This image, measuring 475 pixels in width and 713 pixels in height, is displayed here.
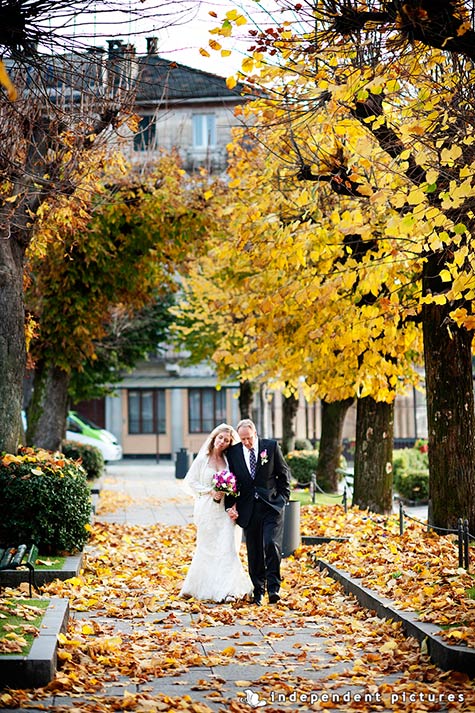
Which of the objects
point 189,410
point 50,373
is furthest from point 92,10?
point 189,410

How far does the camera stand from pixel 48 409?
80.1 feet

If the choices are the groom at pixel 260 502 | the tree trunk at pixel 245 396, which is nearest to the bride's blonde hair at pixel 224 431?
the groom at pixel 260 502

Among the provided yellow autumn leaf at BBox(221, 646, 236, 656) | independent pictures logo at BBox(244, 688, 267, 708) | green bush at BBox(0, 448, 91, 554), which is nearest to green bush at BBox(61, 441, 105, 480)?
green bush at BBox(0, 448, 91, 554)

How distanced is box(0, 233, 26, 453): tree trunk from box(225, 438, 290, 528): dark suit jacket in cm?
344

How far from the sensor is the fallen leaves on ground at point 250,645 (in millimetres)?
6848

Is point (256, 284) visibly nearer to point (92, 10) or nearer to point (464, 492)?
point (464, 492)

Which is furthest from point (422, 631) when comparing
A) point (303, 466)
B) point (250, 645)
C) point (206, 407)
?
point (206, 407)

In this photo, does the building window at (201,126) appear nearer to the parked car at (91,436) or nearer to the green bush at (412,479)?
the parked car at (91,436)

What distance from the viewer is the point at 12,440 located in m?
13.5

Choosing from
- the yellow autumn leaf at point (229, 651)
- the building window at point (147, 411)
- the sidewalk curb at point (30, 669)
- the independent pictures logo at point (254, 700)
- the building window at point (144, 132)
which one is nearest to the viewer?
the independent pictures logo at point (254, 700)

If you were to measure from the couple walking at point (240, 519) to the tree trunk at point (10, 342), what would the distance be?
306 cm

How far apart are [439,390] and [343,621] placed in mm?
4341

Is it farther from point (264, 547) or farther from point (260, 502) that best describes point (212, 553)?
point (260, 502)

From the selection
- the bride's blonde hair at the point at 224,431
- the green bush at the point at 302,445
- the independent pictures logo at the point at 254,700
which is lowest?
the green bush at the point at 302,445
